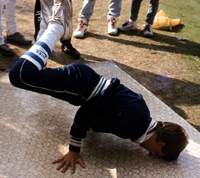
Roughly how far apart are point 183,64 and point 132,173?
7.15 ft

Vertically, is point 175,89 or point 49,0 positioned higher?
point 49,0

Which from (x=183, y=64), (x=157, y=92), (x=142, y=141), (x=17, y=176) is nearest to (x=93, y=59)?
(x=157, y=92)

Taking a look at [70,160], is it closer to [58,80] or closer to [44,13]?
[58,80]

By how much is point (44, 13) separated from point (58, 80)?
1302mm

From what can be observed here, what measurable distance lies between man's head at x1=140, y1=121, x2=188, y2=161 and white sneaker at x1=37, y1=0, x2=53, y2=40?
1.58 m

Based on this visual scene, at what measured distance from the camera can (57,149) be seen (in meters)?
1.72

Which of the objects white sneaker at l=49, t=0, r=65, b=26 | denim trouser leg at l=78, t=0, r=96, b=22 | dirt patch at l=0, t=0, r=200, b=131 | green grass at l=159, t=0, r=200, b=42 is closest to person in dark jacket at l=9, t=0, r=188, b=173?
white sneaker at l=49, t=0, r=65, b=26

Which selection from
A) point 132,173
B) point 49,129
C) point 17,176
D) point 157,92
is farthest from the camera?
point 157,92

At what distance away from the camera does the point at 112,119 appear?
1.63 metres

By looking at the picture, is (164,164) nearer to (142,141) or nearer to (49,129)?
(142,141)

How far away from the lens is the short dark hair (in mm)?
1625

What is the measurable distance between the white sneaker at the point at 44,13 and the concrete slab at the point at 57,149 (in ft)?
2.73

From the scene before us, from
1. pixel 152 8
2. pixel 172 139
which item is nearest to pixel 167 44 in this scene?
pixel 152 8

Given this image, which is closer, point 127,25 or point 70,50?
point 70,50
